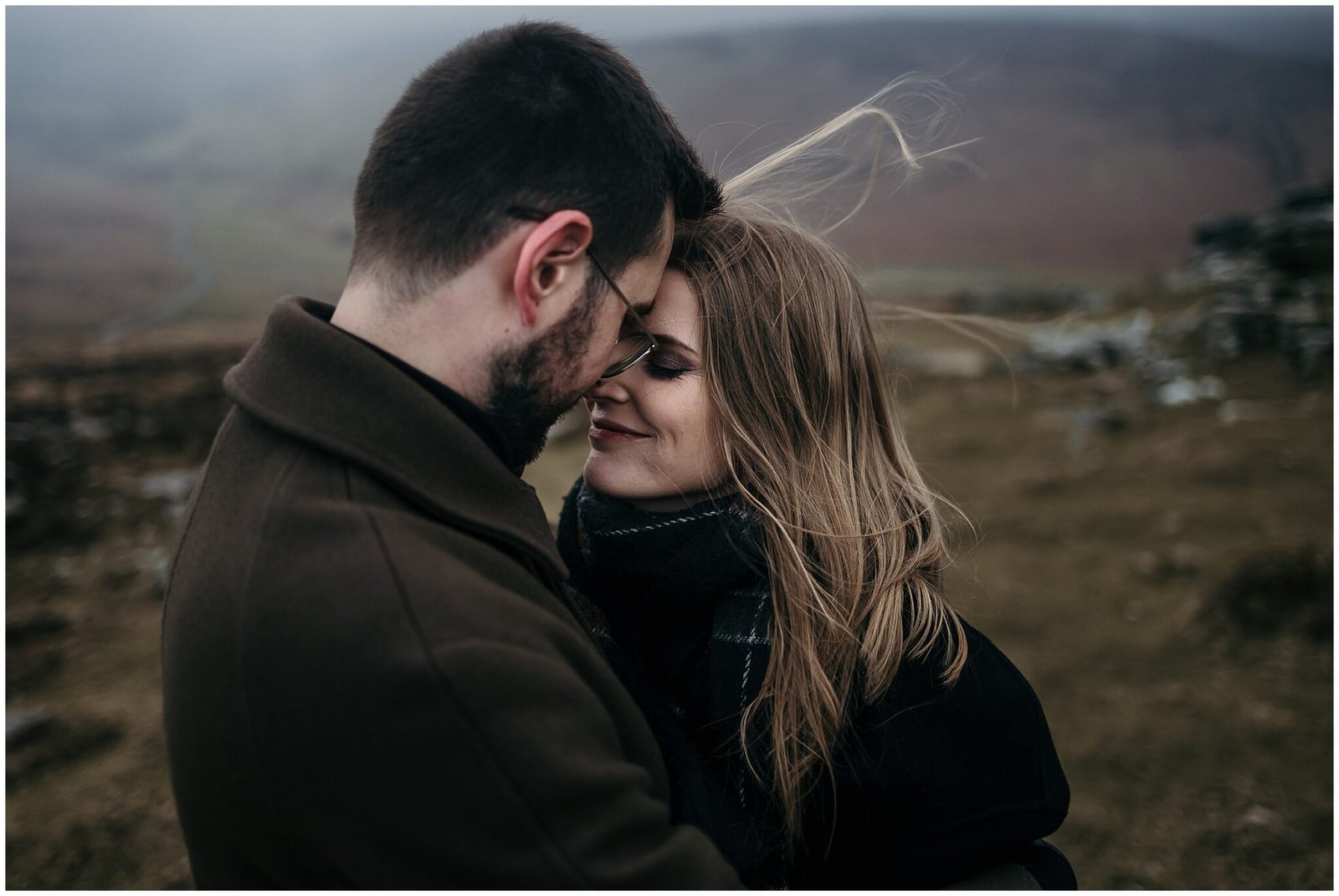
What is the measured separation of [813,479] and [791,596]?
14.3 inches

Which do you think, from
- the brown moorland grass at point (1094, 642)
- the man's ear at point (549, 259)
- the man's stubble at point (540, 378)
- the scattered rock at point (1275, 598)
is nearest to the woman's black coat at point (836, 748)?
the man's stubble at point (540, 378)

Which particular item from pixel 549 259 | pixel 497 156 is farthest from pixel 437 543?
pixel 497 156

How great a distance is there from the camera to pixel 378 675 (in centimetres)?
111

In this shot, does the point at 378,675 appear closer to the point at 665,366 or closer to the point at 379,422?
the point at 379,422

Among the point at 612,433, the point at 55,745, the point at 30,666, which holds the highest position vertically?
the point at 612,433

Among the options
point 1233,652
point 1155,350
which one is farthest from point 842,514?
point 1155,350

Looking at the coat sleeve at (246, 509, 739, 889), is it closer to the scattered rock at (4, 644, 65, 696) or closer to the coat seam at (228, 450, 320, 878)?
the coat seam at (228, 450, 320, 878)

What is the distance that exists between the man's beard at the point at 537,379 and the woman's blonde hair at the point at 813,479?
0.58 meters

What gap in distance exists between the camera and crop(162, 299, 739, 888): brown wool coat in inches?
43.3

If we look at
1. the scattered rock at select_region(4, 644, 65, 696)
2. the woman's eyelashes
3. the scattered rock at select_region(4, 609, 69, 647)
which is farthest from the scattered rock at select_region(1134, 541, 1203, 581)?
the scattered rock at select_region(4, 609, 69, 647)

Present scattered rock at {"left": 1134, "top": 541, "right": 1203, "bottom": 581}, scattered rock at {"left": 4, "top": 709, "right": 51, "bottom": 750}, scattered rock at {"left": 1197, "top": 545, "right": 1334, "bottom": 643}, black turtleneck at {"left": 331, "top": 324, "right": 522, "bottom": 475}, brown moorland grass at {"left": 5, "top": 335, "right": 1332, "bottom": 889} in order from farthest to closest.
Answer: scattered rock at {"left": 1134, "top": 541, "right": 1203, "bottom": 581}, scattered rock at {"left": 1197, "top": 545, "right": 1334, "bottom": 643}, scattered rock at {"left": 4, "top": 709, "right": 51, "bottom": 750}, brown moorland grass at {"left": 5, "top": 335, "right": 1332, "bottom": 889}, black turtleneck at {"left": 331, "top": 324, "right": 522, "bottom": 475}

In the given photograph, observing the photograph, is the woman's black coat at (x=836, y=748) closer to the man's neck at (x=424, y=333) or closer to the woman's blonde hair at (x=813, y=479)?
the woman's blonde hair at (x=813, y=479)

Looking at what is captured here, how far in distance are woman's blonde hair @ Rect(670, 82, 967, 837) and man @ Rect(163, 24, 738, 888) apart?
468mm

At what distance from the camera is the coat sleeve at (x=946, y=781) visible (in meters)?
1.77
